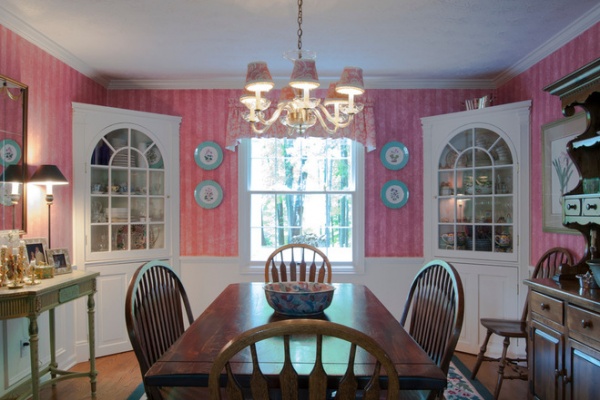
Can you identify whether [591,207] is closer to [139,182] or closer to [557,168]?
[557,168]

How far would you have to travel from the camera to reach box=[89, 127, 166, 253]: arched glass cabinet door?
3945 mm

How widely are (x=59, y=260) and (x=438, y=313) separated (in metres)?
2.54

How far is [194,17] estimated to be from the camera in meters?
2.91

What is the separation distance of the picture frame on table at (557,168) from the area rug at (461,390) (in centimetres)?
126

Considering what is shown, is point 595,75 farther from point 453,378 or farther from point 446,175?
point 453,378

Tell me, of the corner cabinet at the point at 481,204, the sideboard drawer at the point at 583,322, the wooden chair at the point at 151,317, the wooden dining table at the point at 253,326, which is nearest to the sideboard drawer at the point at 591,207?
the sideboard drawer at the point at 583,322

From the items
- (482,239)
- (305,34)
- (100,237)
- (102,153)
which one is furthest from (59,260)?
(482,239)

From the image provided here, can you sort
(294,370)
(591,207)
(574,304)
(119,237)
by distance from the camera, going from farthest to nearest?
(119,237) < (591,207) < (574,304) < (294,370)

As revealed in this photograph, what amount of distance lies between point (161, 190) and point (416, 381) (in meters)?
3.47

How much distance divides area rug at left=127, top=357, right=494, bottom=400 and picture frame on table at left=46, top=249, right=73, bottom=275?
0.98 meters

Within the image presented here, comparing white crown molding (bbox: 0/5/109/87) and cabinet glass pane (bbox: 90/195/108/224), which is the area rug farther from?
white crown molding (bbox: 0/5/109/87)

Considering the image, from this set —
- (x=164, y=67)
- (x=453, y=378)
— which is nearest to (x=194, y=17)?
(x=164, y=67)

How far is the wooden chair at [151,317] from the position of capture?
1.66 meters

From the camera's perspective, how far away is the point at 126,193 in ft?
13.5
